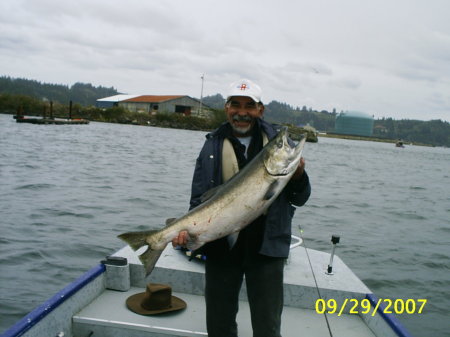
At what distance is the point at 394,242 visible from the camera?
1523 cm

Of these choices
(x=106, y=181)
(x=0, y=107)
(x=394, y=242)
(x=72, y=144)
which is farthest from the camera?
(x=0, y=107)

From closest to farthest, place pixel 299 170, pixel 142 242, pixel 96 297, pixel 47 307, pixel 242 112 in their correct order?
pixel 299 170, pixel 142 242, pixel 242 112, pixel 47 307, pixel 96 297

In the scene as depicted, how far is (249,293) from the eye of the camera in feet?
12.4

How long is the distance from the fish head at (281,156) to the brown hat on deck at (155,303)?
2.53m

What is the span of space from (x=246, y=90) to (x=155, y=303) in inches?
113

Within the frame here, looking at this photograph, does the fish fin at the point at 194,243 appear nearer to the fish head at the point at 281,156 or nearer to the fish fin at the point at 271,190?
the fish fin at the point at 271,190

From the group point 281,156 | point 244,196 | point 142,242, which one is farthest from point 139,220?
point 281,156

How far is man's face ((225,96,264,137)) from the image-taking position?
12.6 feet

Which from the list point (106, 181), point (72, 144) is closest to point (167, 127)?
point (72, 144)

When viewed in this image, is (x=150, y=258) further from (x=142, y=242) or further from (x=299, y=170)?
(x=299, y=170)

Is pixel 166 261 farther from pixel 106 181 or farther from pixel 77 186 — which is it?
pixel 106 181

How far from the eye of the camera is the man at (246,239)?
3.65 metres

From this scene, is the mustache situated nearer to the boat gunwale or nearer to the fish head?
the fish head

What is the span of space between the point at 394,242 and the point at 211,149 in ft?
43.6
